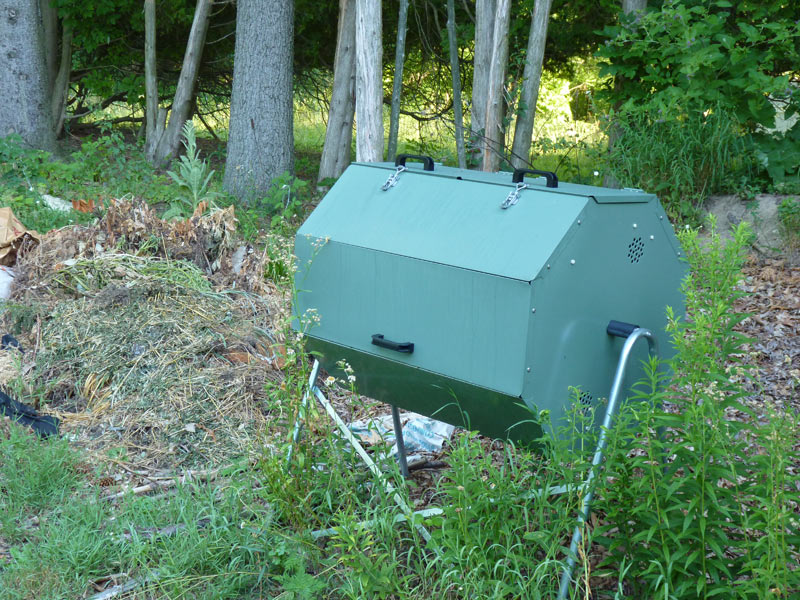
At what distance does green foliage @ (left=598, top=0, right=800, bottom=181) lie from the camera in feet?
22.3

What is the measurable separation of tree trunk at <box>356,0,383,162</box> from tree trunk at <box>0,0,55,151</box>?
5.17 meters

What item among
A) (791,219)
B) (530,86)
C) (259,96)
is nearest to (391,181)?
(791,219)

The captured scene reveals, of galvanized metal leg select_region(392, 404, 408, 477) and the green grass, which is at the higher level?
galvanized metal leg select_region(392, 404, 408, 477)

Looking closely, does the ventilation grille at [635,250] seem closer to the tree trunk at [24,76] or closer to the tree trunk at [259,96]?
the tree trunk at [259,96]

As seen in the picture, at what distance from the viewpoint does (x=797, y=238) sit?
630 cm

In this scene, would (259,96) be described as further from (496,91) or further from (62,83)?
(62,83)

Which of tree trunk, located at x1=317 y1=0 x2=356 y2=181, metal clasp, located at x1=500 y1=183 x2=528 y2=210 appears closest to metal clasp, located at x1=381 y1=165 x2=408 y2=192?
metal clasp, located at x1=500 y1=183 x2=528 y2=210

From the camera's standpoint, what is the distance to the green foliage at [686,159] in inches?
268

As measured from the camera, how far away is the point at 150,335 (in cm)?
470

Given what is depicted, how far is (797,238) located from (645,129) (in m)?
1.67

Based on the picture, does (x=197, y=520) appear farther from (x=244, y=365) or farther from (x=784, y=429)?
(x=784, y=429)

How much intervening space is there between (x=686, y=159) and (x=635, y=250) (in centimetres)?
456

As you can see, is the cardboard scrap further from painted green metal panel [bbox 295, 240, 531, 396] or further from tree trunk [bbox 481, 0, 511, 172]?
tree trunk [bbox 481, 0, 511, 172]

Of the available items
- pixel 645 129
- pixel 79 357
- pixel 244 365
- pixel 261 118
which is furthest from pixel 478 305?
pixel 261 118
